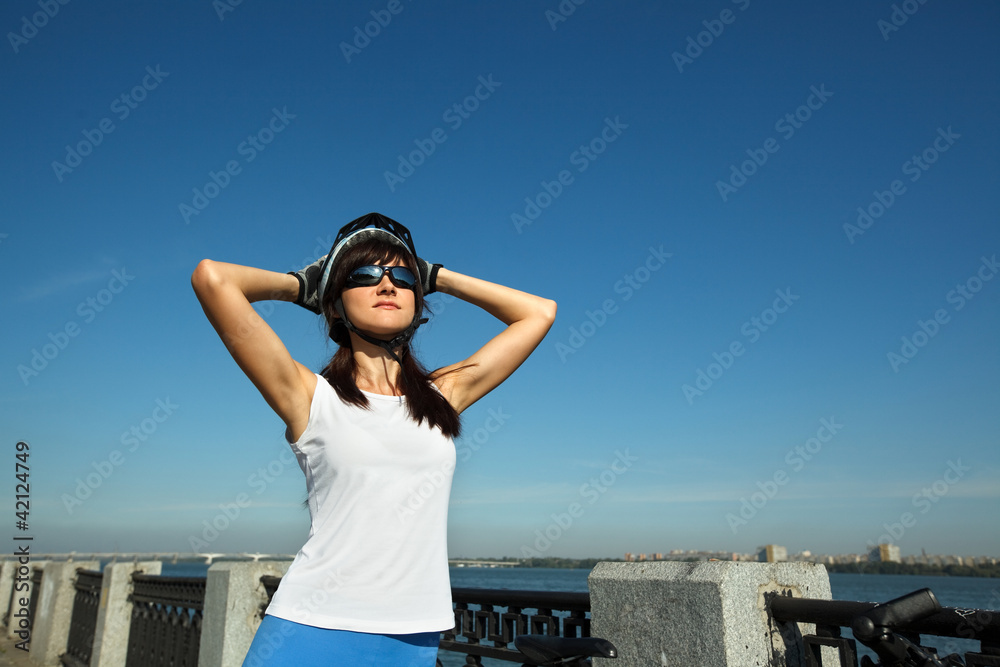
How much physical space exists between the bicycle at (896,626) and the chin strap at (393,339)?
1.53 m

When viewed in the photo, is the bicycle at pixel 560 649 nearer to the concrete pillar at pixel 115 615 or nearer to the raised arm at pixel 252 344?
the raised arm at pixel 252 344

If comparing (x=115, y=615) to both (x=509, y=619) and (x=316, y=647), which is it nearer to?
(x=509, y=619)

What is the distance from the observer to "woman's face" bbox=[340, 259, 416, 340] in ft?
7.47

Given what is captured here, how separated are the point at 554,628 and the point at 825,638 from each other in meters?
1.44

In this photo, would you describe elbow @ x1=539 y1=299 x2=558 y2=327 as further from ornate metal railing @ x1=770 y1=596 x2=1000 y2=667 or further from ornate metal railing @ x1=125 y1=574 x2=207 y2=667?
ornate metal railing @ x1=125 y1=574 x2=207 y2=667

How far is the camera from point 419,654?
1888 millimetres

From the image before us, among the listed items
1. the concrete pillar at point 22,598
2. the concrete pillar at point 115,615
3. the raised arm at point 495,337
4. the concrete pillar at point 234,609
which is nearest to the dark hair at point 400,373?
the raised arm at point 495,337

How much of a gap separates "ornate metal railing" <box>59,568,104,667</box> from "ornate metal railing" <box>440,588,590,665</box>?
6.39 m

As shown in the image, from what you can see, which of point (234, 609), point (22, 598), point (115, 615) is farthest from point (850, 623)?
point (22, 598)

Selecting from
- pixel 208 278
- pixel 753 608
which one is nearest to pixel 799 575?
pixel 753 608

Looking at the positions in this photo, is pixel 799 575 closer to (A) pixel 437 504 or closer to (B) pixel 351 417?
(A) pixel 437 504

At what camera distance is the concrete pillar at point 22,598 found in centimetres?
1218

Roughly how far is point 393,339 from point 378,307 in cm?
14

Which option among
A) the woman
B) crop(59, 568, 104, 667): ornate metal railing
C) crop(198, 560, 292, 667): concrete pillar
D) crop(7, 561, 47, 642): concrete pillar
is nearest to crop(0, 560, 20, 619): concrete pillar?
crop(7, 561, 47, 642): concrete pillar
